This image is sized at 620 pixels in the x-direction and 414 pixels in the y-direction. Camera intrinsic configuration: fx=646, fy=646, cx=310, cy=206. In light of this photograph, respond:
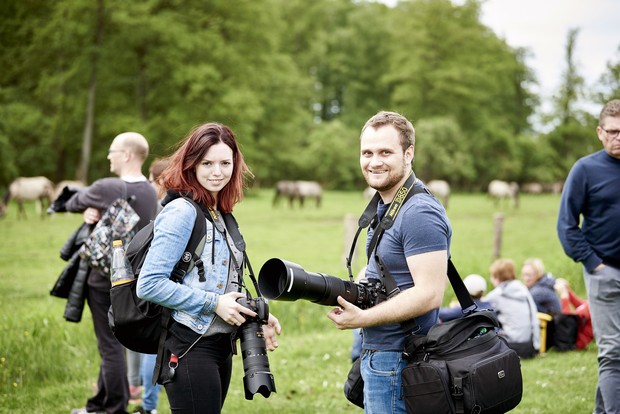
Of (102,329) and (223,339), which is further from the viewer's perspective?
(102,329)

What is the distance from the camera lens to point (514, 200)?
4272cm

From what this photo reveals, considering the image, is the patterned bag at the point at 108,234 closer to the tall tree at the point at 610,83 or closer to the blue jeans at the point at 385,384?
the blue jeans at the point at 385,384

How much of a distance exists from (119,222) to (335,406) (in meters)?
2.41

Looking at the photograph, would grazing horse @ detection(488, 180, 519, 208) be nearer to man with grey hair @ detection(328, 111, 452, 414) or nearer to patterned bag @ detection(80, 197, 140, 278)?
patterned bag @ detection(80, 197, 140, 278)

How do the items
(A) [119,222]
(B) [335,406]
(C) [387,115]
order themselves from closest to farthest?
(C) [387,115] < (A) [119,222] < (B) [335,406]

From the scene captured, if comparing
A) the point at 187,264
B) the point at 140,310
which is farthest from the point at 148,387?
the point at 187,264

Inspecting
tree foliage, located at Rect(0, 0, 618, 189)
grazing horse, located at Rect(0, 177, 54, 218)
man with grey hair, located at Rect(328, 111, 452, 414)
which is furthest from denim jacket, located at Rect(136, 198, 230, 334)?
grazing horse, located at Rect(0, 177, 54, 218)

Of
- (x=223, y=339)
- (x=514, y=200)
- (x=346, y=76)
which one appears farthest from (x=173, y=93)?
(x=223, y=339)

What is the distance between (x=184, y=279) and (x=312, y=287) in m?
0.69

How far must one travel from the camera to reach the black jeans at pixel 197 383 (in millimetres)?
2855

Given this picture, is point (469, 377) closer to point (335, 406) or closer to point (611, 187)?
point (611, 187)

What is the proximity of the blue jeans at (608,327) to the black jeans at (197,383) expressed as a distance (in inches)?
105

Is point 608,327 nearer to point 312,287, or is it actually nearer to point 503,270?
point 312,287

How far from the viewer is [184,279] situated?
116 inches
